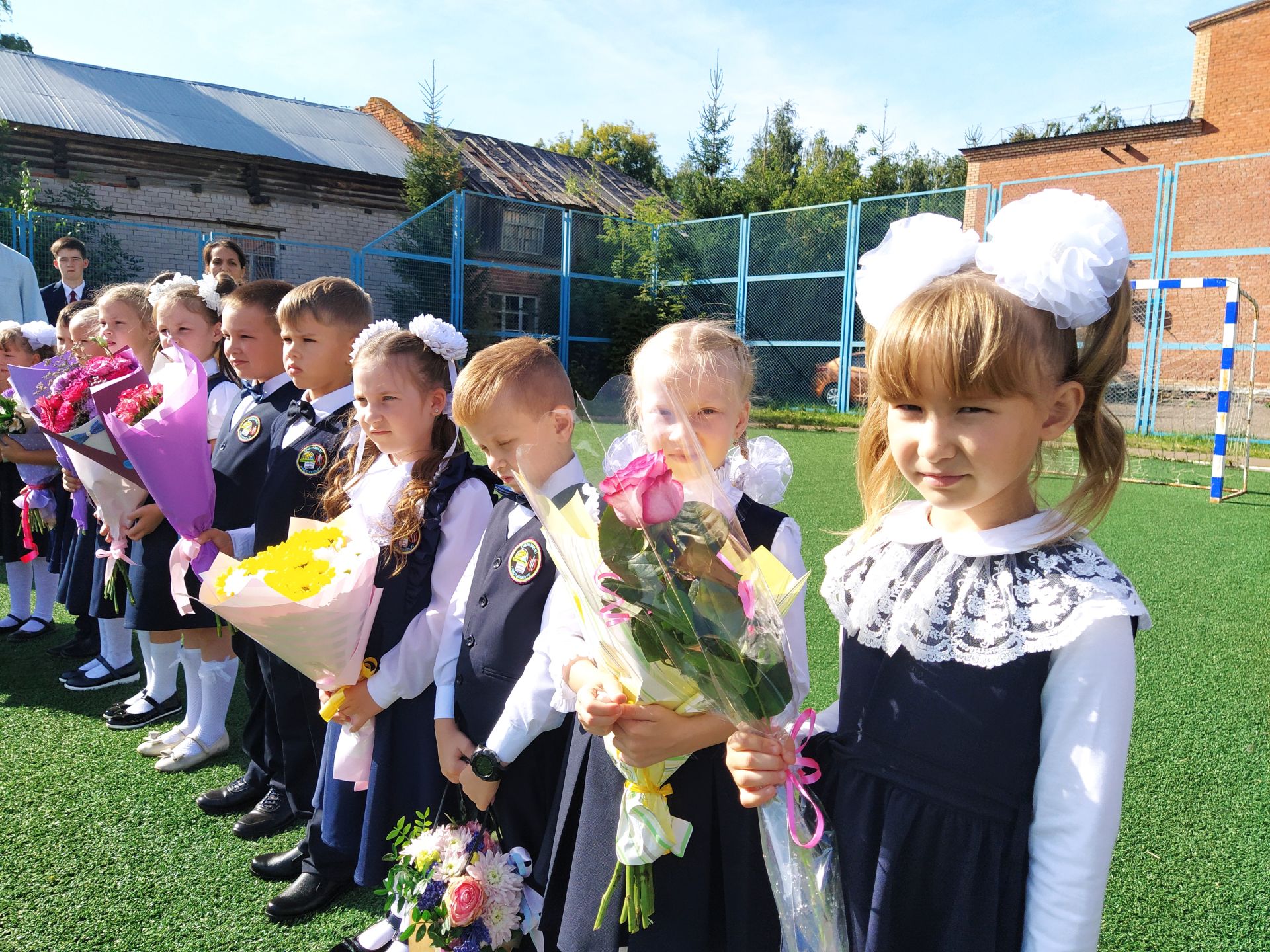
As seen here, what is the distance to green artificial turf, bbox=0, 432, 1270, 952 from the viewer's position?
7.02 ft

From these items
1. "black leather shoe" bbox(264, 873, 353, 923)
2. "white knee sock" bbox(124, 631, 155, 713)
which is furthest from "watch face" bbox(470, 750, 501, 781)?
"white knee sock" bbox(124, 631, 155, 713)

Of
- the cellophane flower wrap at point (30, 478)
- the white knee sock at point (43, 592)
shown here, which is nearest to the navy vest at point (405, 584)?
the cellophane flower wrap at point (30, 478)

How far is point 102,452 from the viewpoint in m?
3.00

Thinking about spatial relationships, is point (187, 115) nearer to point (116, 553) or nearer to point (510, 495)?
point (116, 553)

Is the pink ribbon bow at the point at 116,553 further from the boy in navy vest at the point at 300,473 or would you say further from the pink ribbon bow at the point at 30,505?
the pink ribbon bow at the point at 30,505

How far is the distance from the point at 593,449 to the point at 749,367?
58 centimetres

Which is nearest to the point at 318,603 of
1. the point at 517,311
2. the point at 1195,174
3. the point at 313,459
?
the point at 313,459

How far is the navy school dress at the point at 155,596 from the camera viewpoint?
3.11 m

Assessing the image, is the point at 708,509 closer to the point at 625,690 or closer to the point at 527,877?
the point at 625,690

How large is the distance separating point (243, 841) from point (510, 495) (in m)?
1.47

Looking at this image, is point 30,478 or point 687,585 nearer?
point 687,585

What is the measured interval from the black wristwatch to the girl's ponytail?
119cm

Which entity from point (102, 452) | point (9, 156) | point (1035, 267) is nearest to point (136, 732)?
point (102, 452)

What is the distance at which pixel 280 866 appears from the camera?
2.39m
